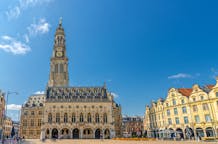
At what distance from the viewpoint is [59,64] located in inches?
4045

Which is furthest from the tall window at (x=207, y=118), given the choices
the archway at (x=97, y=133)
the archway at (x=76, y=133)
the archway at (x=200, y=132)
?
the archway at (x=76, y=133)

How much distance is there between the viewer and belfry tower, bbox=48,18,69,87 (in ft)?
Answer: 324

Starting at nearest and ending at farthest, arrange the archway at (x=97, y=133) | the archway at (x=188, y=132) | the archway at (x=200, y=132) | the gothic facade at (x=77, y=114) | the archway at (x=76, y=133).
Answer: the archway at (x=200, y=132) → the archway at (x=188, y=132) → the gothic facade at (x=77, y=114) → the archway at (x=76, y=133) → the archway at (x=97, y=133)

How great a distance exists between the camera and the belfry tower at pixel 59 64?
324ft

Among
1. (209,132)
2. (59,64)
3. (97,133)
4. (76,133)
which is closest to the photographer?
(209,132)

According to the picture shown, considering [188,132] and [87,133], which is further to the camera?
[87,133]

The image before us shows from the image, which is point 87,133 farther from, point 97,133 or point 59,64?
point 59,64

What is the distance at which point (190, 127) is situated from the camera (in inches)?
2131

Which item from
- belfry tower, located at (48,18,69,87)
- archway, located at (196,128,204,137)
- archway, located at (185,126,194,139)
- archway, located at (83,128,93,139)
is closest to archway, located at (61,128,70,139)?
archway, located at (83,128,93,139)

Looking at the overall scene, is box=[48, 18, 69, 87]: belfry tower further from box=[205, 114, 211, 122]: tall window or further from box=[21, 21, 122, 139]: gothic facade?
box=[205, 114, 211, 122]: tall window

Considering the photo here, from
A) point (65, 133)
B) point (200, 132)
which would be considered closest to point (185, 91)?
point (200, 132)

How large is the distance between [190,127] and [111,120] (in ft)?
98.4

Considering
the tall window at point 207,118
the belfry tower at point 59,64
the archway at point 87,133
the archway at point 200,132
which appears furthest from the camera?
the belfry tower at point 59,64

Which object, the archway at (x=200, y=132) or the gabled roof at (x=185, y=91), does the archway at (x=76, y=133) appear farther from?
the archway at (x=200, y=132)
